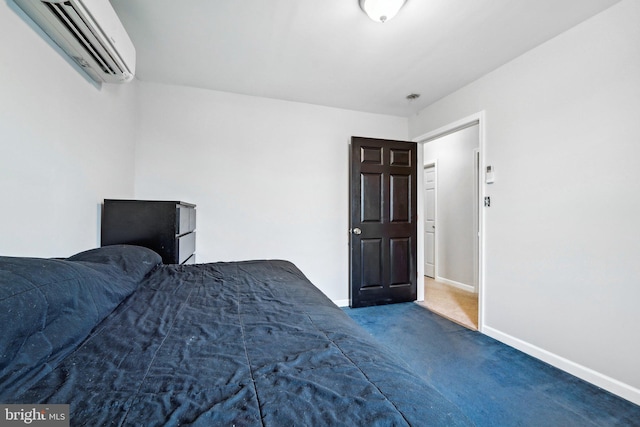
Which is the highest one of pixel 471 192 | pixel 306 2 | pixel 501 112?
pixel 306 2

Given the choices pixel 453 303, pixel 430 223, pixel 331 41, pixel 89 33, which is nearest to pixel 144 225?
pixel 89 33

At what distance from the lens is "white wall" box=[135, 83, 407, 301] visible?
2799mm

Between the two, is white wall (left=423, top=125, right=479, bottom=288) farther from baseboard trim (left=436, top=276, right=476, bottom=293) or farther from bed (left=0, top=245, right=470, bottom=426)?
bed (left=0, top=245, right=470, bottom=426)

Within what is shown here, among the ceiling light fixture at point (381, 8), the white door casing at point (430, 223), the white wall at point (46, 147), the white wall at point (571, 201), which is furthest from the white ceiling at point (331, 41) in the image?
the white door casing at point (430, 223)

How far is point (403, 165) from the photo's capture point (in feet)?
11.4

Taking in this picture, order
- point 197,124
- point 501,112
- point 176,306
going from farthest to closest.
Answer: point 197,124
point 501,112
point 176,306

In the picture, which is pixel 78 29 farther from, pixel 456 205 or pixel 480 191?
pixel 456 205

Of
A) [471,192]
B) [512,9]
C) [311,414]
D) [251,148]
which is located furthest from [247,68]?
[471,192]

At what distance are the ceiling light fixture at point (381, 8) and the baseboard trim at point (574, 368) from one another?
2.68 m

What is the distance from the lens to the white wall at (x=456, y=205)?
4090 millimetres

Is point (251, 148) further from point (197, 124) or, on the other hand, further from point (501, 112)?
point (501, 112)

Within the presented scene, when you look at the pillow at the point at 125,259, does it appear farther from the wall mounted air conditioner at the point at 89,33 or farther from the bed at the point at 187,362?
the wall mounted air conditioner at the point at 89,33

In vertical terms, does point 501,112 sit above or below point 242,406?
above

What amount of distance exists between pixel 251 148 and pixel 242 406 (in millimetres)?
2841
